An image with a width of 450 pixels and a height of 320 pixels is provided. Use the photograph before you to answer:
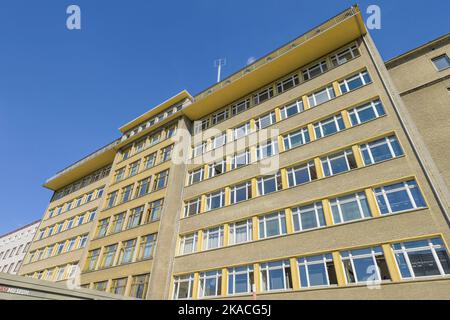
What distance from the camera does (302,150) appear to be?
65.1 feet

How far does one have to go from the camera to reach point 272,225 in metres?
18.3

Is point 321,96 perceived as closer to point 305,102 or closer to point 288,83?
point 305,102

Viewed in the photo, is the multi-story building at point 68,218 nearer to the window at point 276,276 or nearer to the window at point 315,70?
the window at point 276,276

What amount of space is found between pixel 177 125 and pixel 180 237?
12.5 m

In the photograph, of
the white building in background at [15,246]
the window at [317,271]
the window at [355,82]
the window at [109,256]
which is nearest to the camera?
the window at [317,271]

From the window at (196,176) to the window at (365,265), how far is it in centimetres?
1392

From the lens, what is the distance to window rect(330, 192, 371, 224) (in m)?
15.4

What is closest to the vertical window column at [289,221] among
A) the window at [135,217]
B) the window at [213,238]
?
the window at [213,238]

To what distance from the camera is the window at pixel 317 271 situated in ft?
47.8

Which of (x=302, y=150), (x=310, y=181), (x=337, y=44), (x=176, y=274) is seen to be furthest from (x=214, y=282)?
(x=337, y=44)

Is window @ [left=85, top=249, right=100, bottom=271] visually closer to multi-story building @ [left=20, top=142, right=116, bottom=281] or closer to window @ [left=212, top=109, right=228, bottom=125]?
multi-story building @ [left=20, top=142, right=116, bottom=281]

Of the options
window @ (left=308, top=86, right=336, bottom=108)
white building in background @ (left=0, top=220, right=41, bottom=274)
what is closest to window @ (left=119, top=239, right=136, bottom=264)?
window @ (left=308, top=86, right=336, bottom=108)

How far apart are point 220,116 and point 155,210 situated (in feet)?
37.2

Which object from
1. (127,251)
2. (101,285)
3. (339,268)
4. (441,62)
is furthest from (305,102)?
(101,285)
